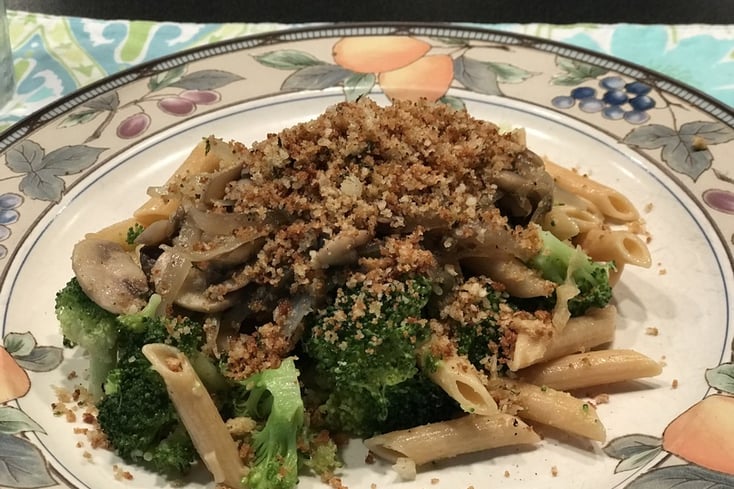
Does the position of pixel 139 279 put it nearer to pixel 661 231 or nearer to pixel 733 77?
pixel 661 231

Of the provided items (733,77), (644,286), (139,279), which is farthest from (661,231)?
(139,279)

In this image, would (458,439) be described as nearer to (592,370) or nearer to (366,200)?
(592,370)

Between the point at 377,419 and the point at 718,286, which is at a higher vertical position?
the point at 718,286

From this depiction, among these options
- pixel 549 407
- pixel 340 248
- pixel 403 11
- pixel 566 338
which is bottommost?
pixel 549 407

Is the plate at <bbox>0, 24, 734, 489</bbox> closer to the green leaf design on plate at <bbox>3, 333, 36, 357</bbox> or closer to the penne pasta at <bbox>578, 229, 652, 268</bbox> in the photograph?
the green leaf design on plate at <bbox>3, 333, 36, 357</bbox>

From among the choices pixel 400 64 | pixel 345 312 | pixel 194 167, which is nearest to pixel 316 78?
pixel 400 64

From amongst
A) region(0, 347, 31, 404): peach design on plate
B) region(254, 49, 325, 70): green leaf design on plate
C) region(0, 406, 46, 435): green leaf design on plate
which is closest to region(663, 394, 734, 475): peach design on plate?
region(0, 406, 46, 435): green leaf design on plate
